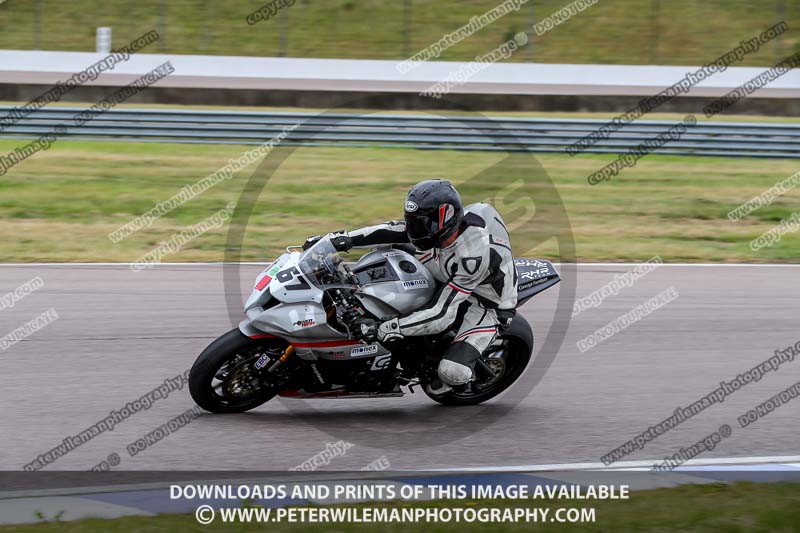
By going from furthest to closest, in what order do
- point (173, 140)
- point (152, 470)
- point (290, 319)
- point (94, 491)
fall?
point (173, 140)
point (290, 319)
point (152, 470)
point (94, 491)

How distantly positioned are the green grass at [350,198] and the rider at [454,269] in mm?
5558

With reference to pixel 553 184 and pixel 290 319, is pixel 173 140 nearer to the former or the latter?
A: pixel 553 184

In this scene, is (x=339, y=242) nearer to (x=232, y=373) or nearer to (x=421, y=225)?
(x=421, y=225)

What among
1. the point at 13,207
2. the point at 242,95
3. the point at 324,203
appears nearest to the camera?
the point at 13,207

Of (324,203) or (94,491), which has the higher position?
(94,491)

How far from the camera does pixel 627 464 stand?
6.64 meters

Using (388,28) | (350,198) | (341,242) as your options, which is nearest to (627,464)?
(341,242)

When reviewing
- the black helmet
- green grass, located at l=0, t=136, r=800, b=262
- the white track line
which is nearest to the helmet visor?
the black helmet

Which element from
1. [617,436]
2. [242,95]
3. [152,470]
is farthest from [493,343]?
[242,95]

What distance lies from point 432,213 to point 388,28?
23.9m

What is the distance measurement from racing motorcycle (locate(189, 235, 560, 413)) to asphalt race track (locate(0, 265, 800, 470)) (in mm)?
291

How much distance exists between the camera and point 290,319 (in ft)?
21.6

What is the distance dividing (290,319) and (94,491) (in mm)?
1683

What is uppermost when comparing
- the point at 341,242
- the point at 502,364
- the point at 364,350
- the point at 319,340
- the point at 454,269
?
the point at 341,242
